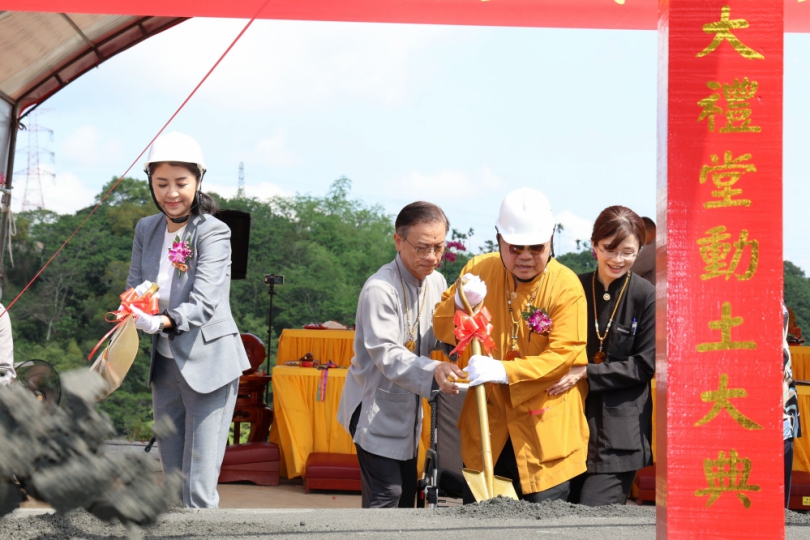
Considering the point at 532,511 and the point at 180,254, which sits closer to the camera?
the point at 532,511

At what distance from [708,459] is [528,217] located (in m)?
0.86

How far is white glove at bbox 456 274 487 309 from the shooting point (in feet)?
6.39

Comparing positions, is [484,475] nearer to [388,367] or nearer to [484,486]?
[484,486]

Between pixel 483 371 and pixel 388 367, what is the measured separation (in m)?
0.32

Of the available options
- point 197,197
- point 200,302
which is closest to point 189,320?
point 200,302

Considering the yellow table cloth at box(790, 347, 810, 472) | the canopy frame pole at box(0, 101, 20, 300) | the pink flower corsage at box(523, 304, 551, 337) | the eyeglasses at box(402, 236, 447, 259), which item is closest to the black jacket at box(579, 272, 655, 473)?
the pink flower corsage at box(523, 304, 551, 337)

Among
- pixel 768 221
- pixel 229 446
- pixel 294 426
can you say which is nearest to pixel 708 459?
pixel 768 221

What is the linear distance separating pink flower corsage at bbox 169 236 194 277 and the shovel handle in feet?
2.50

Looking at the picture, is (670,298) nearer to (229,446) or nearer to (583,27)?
(583,27)

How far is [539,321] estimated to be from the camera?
6.49ft

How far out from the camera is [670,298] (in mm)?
1258

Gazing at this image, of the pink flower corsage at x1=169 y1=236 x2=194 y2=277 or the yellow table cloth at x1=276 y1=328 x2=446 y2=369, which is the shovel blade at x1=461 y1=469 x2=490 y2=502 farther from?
the yellow table cloth at x1=276 y1=328 x2=446 y2=369

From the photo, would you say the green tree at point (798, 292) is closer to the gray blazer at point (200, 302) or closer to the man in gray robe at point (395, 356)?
the man in gray robe at point (395, 356)

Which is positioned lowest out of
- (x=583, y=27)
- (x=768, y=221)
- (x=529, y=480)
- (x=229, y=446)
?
(x=229, y=446)
